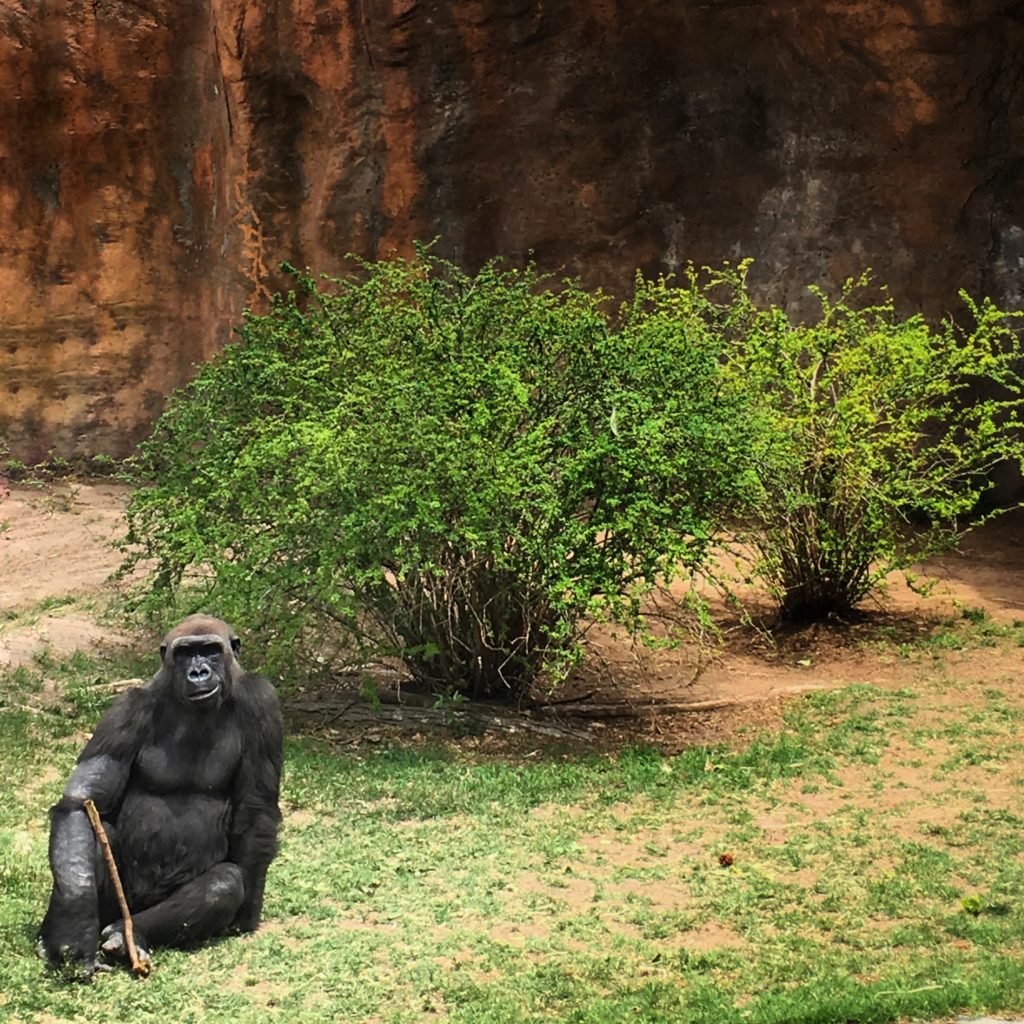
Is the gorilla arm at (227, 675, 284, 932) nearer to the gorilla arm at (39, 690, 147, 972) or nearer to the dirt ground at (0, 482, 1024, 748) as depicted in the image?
the gorilla arm at (39, 690, 147, 972)

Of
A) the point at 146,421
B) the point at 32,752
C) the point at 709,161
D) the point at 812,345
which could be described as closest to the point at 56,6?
the point at 146,421

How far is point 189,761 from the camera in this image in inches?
184

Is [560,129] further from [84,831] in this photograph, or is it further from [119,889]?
[119,889]

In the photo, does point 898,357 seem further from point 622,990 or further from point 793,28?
point 622,990

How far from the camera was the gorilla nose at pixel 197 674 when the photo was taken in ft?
14.8

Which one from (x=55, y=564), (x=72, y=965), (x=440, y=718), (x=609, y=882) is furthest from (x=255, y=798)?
(x=55, y=564)

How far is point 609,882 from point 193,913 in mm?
1513

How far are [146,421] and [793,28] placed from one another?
6.55 m

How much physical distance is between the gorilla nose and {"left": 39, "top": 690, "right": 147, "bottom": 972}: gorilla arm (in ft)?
0.82

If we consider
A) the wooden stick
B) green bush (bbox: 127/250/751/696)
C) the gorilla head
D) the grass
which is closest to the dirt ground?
the grass

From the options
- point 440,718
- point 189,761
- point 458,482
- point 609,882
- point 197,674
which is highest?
point 458,482

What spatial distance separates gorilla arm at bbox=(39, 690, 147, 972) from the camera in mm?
4289

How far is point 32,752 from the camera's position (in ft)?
21.6

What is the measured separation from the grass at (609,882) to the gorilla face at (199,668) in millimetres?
765
